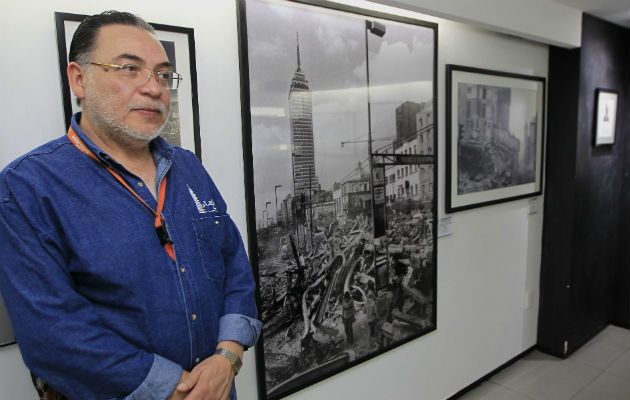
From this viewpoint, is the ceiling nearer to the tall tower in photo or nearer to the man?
the tall tower in photo

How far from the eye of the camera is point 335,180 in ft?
5.86

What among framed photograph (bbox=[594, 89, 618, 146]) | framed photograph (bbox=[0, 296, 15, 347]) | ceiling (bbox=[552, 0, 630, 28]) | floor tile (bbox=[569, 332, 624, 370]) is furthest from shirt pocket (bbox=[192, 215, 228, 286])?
floor tile (bbox=[569, 332, 624, 370])

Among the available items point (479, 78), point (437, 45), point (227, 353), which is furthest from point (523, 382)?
point (227, 353)

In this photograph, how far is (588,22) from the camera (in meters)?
2.73

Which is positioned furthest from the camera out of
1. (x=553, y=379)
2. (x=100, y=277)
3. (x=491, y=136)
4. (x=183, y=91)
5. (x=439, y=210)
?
(x=553, y=379)

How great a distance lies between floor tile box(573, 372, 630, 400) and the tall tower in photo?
2345 mm

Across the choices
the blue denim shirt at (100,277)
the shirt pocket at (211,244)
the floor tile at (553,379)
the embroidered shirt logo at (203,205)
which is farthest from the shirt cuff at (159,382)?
the floor tile at (553,379)

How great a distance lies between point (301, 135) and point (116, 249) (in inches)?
36.7

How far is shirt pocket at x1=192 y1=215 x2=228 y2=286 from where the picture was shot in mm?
1076

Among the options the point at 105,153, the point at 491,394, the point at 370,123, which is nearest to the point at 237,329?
the point at 105,153

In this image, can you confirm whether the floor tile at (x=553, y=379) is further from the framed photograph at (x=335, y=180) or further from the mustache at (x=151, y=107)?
the mustache at (x=151, y=107)

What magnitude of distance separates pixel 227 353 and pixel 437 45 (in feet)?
6.00

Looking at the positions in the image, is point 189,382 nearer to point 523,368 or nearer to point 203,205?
point 203,205

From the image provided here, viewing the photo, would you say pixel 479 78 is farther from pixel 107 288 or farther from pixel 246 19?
pixel 107 288
